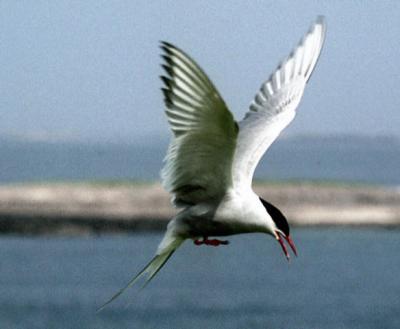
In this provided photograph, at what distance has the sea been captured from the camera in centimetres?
2955

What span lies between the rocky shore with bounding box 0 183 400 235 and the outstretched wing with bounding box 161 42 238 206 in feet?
115

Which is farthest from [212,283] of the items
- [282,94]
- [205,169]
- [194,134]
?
[194,134]

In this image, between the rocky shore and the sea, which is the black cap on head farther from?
the rocky shore

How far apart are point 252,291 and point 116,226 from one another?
11308 mm

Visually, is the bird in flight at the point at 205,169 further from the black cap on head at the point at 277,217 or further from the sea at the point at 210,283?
the sea at the point at 210,283

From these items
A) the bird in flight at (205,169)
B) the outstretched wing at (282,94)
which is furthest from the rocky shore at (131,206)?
the bird in flight at (205,169)

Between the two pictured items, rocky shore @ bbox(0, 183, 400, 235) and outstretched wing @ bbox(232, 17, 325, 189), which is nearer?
outstretched wing @ bbox(232, 17, 325, 189)

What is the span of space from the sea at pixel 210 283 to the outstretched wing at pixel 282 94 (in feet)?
64.4

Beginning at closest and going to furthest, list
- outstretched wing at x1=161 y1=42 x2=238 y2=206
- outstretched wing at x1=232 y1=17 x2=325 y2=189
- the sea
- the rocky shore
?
outstretched wing at x1=161 y1=42 x2=238 y2=206, outstretched wing at x1=232 y1=17 x2=325 y2=189, the sea, the rocky shore

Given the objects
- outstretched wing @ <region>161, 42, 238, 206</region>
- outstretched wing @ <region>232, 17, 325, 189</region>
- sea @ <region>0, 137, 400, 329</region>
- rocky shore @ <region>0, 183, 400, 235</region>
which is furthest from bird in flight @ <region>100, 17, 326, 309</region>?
rocky shore @ <region>0, 183, 400, 235</region>

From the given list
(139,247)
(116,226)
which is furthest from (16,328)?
(116,226)

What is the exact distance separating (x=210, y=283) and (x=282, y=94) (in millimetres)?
27544

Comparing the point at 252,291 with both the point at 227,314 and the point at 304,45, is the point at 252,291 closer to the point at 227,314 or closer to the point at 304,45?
the point at 227,314

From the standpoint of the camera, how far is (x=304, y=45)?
8.53 meters
